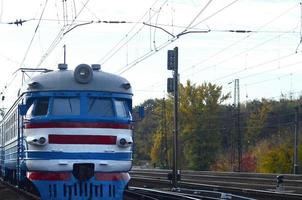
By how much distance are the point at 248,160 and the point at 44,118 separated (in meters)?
57.9

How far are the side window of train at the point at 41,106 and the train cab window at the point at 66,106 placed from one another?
0.59 feet

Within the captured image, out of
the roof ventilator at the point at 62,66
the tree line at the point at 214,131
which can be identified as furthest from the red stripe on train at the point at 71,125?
the tree line at the point at 214,131

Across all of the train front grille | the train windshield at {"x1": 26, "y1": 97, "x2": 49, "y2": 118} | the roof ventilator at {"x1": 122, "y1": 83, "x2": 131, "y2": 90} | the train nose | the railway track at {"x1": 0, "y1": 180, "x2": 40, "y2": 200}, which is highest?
the roof ventilator at {"x1": 122, "y1": 83, "x2": 131, "y2": 90}

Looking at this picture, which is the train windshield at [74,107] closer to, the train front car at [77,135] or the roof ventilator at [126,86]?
the train front car at [77,135]

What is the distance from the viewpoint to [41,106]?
1356 centimetres

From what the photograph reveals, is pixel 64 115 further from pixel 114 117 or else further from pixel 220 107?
pixel 220 107

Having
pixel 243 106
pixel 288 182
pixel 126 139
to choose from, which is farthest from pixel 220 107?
pixel 126 139

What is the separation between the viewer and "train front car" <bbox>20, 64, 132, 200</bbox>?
1305 centimetres

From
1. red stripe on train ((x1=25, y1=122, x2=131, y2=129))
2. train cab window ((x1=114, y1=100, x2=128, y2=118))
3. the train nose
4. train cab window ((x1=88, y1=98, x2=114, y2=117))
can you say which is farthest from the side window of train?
train cab window ((x1=114, y1=100, x2=128, y2=118))

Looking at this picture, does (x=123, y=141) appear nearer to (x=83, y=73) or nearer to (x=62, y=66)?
(x=83, y=73)

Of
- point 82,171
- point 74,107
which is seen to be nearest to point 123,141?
point 82,171

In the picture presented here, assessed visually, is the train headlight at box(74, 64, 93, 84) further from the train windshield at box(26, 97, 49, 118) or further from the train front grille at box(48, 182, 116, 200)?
the train front grille at box(48, 182, 116, 200)

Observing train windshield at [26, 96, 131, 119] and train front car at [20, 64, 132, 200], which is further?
train windshield at [26, 96, 131, 119]

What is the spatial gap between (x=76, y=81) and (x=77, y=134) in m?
1.22
